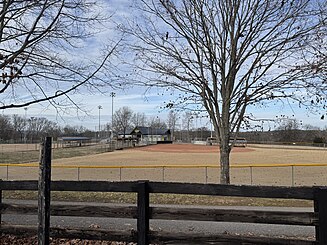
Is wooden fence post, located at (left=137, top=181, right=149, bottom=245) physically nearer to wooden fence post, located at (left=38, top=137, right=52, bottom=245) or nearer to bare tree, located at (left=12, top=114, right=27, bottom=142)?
wooden fence post, located at (left=38, top=137, right=52, bottom=245)

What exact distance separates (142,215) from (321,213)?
2.21m

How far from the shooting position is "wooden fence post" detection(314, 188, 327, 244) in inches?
146

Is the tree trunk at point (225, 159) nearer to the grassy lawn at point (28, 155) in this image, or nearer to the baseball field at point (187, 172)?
the baseball field at point (187, 172)

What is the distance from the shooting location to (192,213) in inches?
161

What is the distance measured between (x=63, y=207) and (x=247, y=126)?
10126 mm

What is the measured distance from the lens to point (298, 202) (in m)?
11.7

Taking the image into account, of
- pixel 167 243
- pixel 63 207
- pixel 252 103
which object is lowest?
pixel 167 243

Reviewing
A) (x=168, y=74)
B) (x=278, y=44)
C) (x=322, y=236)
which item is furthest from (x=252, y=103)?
(x=322, y=236)

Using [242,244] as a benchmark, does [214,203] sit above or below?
below

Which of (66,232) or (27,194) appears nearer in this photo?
(66,232)

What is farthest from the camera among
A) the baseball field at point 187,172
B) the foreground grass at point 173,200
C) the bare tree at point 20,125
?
the bare tree at point 20,125

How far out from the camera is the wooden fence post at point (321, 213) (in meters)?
3.71

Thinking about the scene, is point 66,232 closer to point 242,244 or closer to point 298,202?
point 242,244

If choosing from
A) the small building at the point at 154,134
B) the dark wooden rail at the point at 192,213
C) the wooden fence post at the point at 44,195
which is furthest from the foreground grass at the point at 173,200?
the small building at the point at 154,134
